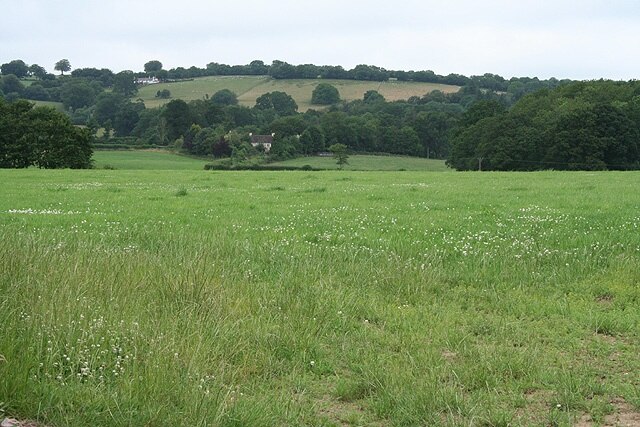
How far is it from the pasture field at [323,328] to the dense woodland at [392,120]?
213 ft

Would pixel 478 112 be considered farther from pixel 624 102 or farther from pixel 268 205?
pixel 268 205

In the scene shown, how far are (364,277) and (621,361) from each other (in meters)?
4.04

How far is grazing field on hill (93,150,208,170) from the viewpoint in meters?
77.2

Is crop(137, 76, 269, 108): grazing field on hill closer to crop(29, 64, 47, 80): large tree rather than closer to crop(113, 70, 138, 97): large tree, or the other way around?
crop(113, 70, 138, 97): large tree

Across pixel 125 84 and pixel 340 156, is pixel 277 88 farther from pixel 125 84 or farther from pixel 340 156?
pixel 340 156

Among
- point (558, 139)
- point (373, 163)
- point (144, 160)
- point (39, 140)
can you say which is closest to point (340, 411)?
point (39, 140)

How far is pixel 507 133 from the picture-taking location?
7856 centimetres

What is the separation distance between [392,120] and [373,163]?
34.1m

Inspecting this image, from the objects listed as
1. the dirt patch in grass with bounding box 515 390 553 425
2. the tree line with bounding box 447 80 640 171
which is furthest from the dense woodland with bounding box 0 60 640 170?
the dirt patch in grass with bounding box 515 390 553 425

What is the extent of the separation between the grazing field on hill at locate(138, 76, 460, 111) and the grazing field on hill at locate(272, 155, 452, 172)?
56.0 meters

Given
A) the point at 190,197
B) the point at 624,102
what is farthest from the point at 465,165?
the point at 190,197

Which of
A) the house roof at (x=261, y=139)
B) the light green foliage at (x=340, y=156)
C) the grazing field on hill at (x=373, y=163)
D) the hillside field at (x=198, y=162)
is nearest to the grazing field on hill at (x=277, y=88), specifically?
the house roof at (x=261, y=139)

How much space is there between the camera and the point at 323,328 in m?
7.30

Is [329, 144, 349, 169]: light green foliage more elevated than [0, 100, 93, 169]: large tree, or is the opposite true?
[0, 100, 93, 169]: large tree
